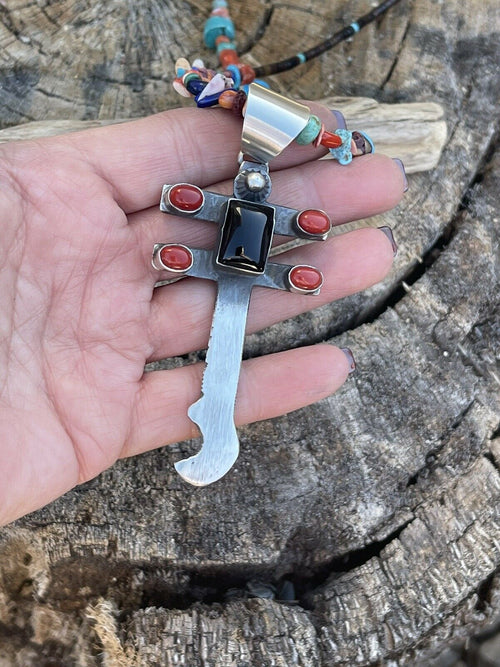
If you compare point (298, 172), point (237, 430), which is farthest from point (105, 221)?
point (237, 430)

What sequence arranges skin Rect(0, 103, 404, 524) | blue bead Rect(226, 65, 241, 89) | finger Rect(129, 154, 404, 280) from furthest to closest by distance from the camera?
blue bead Rect(226, 65, 241, 89) < finger Rect(129, 154, 404, 280) < skin Rect(0, 103, 404, 524)

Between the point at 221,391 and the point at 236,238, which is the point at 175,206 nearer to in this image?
the point at 236,238

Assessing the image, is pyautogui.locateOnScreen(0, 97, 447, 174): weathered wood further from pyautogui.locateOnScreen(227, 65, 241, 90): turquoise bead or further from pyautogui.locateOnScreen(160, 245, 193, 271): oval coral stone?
pyautogui.locateOnScreen(160, 245, 193, 271): oval coral stone

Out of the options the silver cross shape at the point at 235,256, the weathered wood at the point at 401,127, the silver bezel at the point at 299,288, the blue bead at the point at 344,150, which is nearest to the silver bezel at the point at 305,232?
the silver cross shape at the point at 235,256

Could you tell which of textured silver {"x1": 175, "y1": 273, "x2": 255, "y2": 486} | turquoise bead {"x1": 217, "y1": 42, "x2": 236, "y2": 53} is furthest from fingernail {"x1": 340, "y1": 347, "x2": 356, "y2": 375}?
turquoise bead {"x1": 217, "y1": 42, "x2": 236, "y2": 53}

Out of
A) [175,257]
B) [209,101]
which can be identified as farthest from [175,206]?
[209,101]

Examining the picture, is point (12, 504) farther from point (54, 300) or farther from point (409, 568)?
point (409, 568)

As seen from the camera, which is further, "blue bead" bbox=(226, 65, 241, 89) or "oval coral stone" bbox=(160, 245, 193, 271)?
"blue bead" bbox=(226, 65, 241, 89)

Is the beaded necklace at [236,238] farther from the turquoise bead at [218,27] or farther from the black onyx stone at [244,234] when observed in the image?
the turquoise bead at [218,27]
